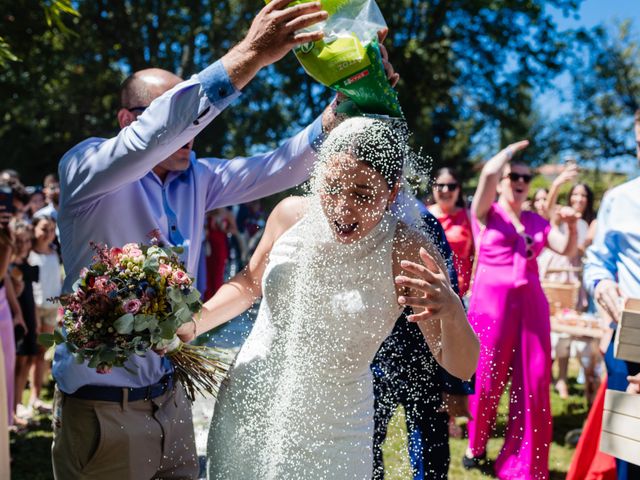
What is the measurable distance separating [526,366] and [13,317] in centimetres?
431

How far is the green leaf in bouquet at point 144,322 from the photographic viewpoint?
2.05m

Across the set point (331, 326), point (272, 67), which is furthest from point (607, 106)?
point (331, 326)

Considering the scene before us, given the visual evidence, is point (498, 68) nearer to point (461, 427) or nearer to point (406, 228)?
point (461, 427)

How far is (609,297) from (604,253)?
0.35 metres

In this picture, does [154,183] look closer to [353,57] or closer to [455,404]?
[353,57]

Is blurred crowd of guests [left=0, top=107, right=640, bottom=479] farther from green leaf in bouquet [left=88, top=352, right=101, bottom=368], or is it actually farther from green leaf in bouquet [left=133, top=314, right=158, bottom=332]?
green leaf in bouquet [left=88, top=352, right=101, bottom=368]

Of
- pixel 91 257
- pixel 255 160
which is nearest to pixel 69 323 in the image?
pixel 91 257

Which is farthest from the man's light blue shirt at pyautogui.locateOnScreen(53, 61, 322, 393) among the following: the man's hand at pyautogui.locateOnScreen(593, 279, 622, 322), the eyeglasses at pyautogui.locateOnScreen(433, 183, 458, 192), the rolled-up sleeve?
the eyeglasses at pyautogui.locateOnScreen(433, 183, 458, 192)

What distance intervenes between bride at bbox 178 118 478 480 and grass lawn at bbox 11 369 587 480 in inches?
88.5

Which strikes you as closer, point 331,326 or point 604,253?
point 331,326

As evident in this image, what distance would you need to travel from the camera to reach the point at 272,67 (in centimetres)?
2050

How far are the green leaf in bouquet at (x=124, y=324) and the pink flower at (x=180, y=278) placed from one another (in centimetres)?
19

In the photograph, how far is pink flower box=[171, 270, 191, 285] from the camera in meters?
A: 2.17

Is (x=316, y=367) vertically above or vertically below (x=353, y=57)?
below
